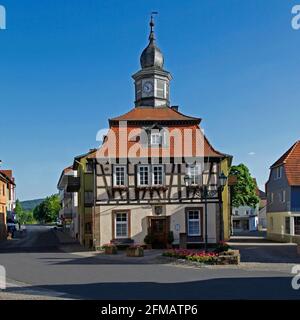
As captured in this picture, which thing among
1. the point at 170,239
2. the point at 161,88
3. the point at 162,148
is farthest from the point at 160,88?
the point at 170,239

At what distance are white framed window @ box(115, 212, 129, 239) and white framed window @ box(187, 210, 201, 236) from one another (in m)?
4.06

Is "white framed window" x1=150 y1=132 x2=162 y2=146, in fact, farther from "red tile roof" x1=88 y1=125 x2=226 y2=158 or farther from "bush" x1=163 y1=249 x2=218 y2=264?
"bush" x1=163 y1=249 x2=218 y2=264

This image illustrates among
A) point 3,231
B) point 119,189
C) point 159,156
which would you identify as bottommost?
point 3,231

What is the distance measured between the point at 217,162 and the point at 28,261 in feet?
46.3

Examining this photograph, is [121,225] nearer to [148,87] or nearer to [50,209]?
[148,87]

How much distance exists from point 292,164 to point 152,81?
532 inches

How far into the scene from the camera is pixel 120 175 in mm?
34500

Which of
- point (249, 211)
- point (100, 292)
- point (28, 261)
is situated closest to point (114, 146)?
point (28, 261)

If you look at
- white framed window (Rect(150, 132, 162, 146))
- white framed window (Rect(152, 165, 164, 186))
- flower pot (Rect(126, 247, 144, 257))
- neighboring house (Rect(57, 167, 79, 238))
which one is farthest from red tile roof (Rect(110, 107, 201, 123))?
flower pot (Rect(126, 247, 144, 257))

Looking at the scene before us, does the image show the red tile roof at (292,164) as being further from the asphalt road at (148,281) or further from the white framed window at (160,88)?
the asphalt road at (148,281)

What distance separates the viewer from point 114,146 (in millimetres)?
34938

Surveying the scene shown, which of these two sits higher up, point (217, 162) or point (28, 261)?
point (217, 162)
